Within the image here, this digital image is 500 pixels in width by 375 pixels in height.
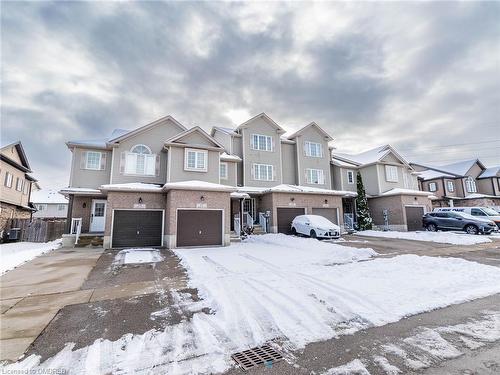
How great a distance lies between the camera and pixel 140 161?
17.5 meters

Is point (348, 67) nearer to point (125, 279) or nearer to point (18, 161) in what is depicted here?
point (125, 279)

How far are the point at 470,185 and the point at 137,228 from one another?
45446 millimetres

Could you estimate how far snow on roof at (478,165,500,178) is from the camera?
35469mm

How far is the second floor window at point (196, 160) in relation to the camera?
1667 cm

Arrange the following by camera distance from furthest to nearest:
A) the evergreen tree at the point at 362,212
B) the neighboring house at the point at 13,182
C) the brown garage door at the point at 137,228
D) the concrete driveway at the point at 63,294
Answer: the evergreen tree at the point at 362,212
the neighboring house at the point at 13,182
the brown garage door at the point at 137,228
the concrete driveway at the point at 63,294

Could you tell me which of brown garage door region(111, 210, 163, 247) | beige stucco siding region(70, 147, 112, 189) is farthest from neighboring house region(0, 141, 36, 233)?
brown garage door region(111, 210, 163, 247)

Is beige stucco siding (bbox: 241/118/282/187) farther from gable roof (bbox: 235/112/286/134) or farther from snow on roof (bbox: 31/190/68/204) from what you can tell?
snow on roof (bbox: 31/190/68/204)

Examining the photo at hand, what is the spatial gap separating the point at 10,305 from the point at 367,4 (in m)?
16.8

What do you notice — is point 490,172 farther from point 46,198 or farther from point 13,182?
point 46,198

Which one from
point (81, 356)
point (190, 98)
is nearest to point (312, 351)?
point (81, 356)

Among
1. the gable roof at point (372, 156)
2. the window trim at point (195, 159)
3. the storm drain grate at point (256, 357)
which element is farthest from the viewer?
the gable roof at point (372, 156)

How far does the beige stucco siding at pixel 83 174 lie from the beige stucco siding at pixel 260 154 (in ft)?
37.4

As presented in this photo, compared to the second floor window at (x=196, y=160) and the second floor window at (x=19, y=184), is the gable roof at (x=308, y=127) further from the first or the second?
the second floor window at (x=19, y=184)

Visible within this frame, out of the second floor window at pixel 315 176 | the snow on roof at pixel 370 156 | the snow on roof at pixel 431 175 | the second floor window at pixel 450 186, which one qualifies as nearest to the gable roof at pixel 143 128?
the second floor window at pixel 315 176
